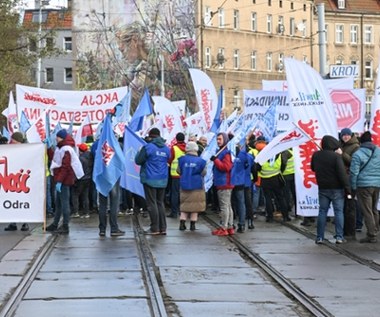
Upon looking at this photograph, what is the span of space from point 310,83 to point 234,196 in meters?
2.61

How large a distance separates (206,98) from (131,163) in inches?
216

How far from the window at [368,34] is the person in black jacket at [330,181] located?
8290 centimetres

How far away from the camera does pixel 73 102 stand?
916 inches

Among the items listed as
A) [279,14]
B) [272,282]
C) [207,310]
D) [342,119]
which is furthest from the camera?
[279,14]

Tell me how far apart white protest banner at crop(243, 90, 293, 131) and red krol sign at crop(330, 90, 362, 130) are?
12.9ft

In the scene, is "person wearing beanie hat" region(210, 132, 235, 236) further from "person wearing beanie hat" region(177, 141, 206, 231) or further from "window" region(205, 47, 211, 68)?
"window" region(205, 47, 211, 68)

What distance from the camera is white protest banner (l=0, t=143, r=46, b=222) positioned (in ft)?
61.8

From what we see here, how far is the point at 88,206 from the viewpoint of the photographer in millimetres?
23703

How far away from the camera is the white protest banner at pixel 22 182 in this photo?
18828 mm

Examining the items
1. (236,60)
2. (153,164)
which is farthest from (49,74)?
(153,164)

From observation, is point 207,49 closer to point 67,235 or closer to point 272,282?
point 67,235

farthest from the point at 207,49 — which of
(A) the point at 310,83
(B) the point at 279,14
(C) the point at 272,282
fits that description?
(C) the point at 272,282

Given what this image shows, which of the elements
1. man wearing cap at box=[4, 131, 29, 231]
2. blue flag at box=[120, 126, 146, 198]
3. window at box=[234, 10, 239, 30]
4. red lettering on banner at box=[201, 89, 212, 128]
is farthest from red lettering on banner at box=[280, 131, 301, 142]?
window at box=[234, 10, 239, 30]

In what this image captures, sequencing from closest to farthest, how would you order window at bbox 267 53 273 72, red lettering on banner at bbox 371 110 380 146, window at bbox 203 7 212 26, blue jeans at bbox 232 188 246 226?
red lettering on banner at bbox 371 110 380 146 → blue jeans at bbox 232 188 246 226 → window at bbox 203 7 212 26 → window at bbox 267 53 273 72
